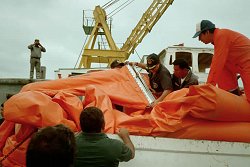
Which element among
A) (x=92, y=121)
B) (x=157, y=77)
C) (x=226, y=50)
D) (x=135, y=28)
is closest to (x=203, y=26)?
(x=226, y=50)

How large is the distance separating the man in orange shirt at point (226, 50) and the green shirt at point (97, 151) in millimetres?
1602

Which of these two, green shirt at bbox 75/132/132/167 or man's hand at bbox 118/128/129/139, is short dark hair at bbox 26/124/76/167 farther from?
man's hand at bbox 118/128/129/139

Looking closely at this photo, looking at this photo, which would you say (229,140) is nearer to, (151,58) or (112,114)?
(112,114)

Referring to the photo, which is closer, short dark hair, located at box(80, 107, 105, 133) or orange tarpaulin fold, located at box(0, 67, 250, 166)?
short dark hair, located at box(80, 107, 105, 133)

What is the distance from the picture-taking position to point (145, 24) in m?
17.9

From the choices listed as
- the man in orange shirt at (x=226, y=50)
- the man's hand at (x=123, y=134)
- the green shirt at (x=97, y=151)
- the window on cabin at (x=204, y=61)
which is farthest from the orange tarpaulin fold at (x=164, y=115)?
the window on cabin at (x=204, y=61)

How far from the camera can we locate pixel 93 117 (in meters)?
2.36

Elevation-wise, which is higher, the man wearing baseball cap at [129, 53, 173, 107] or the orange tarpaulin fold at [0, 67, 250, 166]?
the man wearing baseball cap at [129, 53, 173, 107]

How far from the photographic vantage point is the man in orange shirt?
354 cm

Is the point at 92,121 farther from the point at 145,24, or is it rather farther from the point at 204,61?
the point at 145,24

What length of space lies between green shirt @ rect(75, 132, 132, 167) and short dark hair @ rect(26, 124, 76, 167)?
0.89 meters

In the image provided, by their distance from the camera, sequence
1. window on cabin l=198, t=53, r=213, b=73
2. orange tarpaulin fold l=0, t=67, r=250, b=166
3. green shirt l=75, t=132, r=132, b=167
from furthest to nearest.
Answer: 1. window on cabin l=198, t=53, r=213, b=73
2. orange tarpaulin fold l=0, t=67, r=250, b=166
3. green shirt l=75, t=132, r=132, b=167

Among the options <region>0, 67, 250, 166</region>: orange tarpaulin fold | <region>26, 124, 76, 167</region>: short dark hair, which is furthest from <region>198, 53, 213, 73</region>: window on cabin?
<region>26, 124, 76, 167</region>: short dark hair

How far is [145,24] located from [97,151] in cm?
1602
